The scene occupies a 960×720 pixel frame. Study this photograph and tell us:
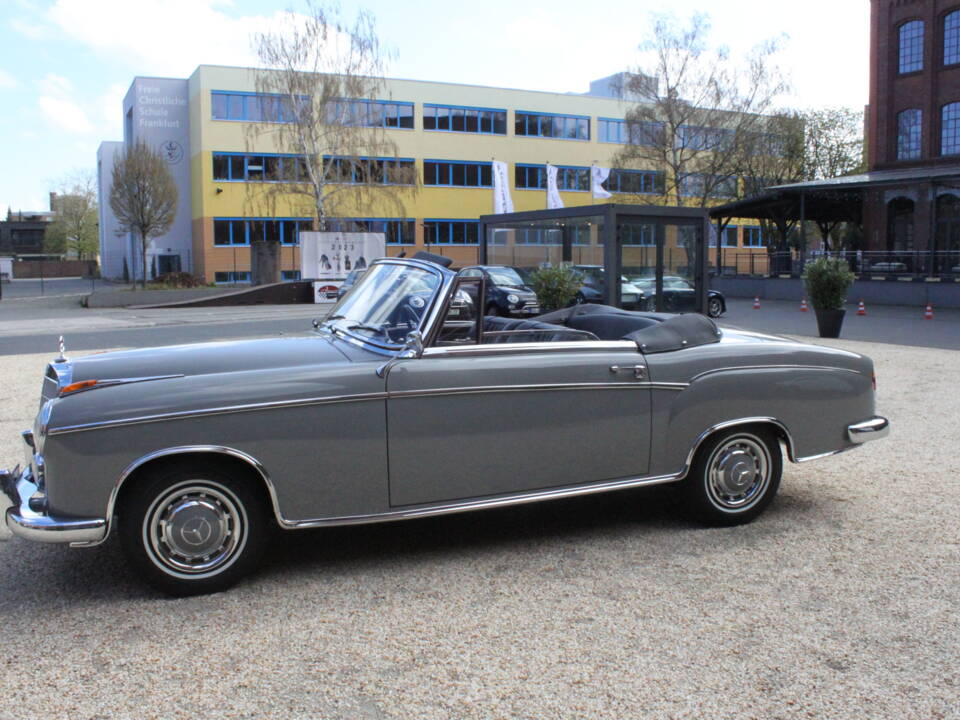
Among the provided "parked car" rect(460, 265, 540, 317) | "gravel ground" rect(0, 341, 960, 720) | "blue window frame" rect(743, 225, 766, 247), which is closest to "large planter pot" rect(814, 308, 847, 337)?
"parked car" rect(460, 265, 540, 317)

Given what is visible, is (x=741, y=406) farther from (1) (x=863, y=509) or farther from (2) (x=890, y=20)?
(2) (x=890, y=20)

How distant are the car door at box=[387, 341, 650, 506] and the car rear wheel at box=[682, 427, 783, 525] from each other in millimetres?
412

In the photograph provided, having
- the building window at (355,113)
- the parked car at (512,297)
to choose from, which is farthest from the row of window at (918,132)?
the parked car at (512,297)

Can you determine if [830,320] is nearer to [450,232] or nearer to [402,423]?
[402,423]

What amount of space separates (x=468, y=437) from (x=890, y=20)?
4305 centimetres

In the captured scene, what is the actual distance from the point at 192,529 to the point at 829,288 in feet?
50.8

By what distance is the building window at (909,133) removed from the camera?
40.1 metres

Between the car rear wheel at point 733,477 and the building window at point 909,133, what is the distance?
40.3 m

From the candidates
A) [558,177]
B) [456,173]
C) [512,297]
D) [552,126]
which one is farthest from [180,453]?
[552,126]

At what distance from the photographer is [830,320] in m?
17.3

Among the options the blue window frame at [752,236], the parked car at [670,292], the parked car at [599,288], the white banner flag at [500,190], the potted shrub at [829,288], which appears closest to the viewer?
the potted shrub at [829,288]

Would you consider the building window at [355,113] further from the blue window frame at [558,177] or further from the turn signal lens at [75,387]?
the turn signal lens at [75,387]

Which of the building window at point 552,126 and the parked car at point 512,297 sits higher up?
the building window at point 552,126

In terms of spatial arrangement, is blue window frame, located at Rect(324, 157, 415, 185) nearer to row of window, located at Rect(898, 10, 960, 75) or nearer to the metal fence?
the metal fence
